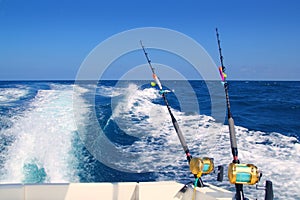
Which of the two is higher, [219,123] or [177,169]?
[219,123]

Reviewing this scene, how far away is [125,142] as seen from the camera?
6.19 metres

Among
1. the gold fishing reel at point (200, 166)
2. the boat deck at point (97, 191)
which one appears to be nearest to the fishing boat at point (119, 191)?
the boat deck at point (97, 191)

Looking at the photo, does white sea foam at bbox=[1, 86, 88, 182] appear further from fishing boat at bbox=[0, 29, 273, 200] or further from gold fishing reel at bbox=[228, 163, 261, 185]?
gold fishing reel at bbox=[228, 163, 261, 185]

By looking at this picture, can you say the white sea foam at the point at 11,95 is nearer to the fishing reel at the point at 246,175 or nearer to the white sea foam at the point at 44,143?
the white sea foam at the point at 44,143

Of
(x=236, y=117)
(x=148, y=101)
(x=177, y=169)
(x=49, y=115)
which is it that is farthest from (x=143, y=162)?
(x=148, y=101)

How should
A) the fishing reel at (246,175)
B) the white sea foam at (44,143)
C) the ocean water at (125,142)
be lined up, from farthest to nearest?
the white sea foam at (44,143)
the ocean water at (125,142)
the fishing reel at (246,175)

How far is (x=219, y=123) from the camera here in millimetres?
7895

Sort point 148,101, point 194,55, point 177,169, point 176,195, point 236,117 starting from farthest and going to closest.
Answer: point 148,101
point 236,117
point 177,169
point 194,55
point 176,195

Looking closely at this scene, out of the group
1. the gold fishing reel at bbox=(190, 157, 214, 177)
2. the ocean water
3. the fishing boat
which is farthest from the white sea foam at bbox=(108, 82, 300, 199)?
the gold fishing reel at bbox=(190, 157, 214, 177)

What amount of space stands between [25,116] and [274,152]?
5.69 metres

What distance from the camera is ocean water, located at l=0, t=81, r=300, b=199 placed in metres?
4.38

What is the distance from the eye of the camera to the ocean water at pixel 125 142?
4.38 metres

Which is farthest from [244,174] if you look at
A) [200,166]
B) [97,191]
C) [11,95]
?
[11,95]

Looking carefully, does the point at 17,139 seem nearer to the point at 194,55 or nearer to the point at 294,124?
the point at 194,55
